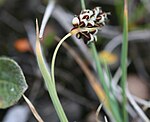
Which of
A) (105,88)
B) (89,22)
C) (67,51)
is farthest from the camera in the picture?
(67,51)

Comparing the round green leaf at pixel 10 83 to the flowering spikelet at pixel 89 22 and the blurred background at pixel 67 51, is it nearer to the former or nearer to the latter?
the flowering spikelet at pixel 89 22

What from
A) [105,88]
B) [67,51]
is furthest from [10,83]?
[67,51]

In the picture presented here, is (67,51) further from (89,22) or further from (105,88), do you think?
(89,22)

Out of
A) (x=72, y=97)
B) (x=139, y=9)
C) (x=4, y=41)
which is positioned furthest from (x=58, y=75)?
(x=139, y=9)

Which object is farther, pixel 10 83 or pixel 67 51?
pixel 67 51

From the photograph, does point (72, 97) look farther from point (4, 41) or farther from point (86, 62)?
point (4, 41)

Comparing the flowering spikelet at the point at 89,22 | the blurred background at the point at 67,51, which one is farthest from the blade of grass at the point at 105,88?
the blurred background at the point at 67,51
